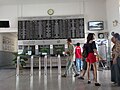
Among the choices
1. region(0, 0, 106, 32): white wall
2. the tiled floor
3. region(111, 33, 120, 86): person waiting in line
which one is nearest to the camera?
the tiled floor

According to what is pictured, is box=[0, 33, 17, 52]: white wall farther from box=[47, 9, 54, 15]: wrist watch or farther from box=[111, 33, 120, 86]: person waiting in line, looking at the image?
box=[111, 33, 120, 86]: person waiting in line

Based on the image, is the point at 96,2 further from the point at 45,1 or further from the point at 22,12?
the point at 22,12

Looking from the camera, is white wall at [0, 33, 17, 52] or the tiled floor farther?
white wall at [0, 33, 17, 52]

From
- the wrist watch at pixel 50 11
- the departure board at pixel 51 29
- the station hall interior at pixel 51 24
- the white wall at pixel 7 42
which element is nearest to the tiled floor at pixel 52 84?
the station hall interior at pixel 51 24

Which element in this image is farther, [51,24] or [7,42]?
[7,42]

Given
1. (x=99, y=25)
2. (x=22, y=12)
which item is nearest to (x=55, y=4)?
(x=22, y=12)

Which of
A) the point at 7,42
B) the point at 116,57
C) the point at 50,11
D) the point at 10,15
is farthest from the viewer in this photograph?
the point at 7,42

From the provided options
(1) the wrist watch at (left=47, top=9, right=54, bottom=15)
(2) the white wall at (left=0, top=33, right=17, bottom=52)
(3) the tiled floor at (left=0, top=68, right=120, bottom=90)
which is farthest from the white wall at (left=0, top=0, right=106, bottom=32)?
(3) the tiled floor at (left=0, top=68, right=120, bottom=90)

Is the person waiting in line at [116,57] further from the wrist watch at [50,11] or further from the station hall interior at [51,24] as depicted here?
the wrist watch at [50,11]

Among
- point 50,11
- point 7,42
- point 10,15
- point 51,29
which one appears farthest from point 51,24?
point 7,42

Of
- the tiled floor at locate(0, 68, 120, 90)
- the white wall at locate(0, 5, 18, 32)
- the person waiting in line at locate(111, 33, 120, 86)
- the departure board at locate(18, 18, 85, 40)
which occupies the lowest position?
the tiled floor at locate(0, 68, 120, 90)

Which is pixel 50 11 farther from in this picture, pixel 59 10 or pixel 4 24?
pixel 4 24

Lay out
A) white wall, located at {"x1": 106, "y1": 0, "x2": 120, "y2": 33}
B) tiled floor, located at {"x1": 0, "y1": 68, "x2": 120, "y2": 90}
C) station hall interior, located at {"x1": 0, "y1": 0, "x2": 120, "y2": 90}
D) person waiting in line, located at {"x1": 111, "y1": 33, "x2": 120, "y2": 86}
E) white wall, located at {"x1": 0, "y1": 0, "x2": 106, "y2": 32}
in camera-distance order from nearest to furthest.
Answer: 1. tiled floor, located at {"x1": 0, "y1": 68, "x2": 120, "y2": 90}
2. person waiting in line, located at {"x1": 111, "y1": 33, "x2": 120, "y2": 86}
3. white wall, located at {"x1": 106, "y1": 0, "x2": 120, "y2": 33}
4. station hall interior, located at {"x1": 0, "y1": 0, "x2": 120, "y2": 90}
5. white wall, located at {"x1": 0, "y1": 0, "x2": 106, "y2": 32}

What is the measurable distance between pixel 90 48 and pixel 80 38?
763 centimetres
